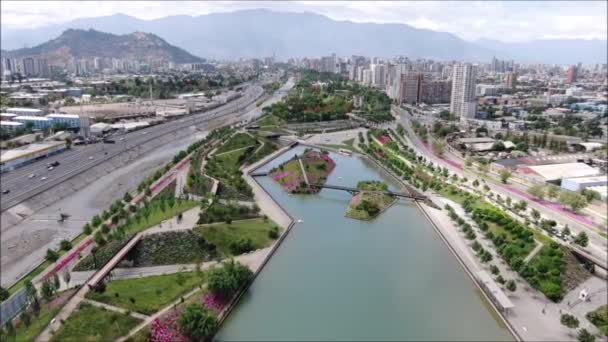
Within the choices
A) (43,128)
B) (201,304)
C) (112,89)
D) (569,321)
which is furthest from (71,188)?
(112,89)

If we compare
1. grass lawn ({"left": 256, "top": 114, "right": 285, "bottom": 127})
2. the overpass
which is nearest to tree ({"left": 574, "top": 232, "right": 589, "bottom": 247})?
the overpass

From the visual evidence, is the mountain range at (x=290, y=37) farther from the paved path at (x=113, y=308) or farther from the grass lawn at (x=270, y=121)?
the paved path at (x=113, y=308)

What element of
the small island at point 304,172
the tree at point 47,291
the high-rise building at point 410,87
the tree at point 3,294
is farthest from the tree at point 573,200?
the high-rise building at point 410,87

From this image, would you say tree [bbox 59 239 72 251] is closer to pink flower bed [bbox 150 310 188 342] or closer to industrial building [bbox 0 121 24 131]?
pink flower bed [bbox 150 310 188 342]

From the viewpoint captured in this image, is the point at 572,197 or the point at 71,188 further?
the point at 71,188

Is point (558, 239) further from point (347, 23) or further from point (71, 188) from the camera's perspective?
point (347, 23)
